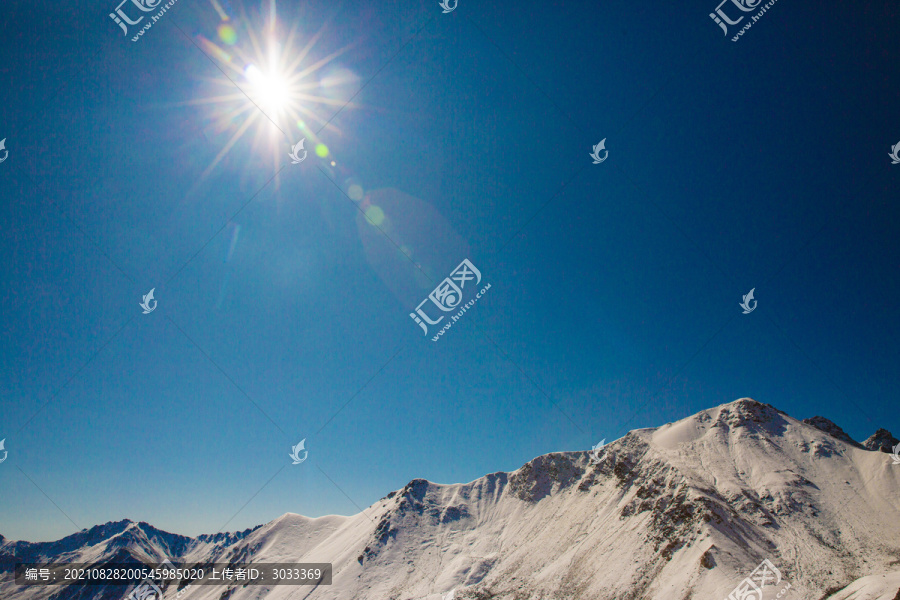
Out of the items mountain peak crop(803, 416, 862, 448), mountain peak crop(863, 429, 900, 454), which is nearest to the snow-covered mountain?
mountain peak crop(803, 416, 862, 448)

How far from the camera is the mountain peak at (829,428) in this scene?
128 m

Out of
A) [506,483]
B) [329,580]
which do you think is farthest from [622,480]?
[329,580]

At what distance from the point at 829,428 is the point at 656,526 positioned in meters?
98.2

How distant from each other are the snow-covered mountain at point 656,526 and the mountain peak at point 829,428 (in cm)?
1025

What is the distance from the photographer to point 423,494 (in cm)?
17600

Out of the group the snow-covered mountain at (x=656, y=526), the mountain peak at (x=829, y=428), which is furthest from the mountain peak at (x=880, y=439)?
the snow-covered mountain at (x=656, y=526)

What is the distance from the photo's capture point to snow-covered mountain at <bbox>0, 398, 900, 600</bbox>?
241 ft

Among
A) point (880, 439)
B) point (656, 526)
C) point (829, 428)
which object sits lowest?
point (880, 439)

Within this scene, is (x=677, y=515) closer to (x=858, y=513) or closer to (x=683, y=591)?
(x=683, y=591)

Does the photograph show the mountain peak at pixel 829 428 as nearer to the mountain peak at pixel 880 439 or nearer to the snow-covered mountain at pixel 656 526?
the snow-covered mountain at pixel 656 526

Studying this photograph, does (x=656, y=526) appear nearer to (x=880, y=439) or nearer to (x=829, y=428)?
(x=829, y=428)

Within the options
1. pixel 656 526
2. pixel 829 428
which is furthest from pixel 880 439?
pixel 656 526

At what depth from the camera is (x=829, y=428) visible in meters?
135

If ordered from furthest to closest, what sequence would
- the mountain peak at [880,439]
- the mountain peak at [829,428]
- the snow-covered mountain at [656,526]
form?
the mountain peak at [880,439]
the mountain peak at [829,428]
the snow-covered mountain at [656,526]
